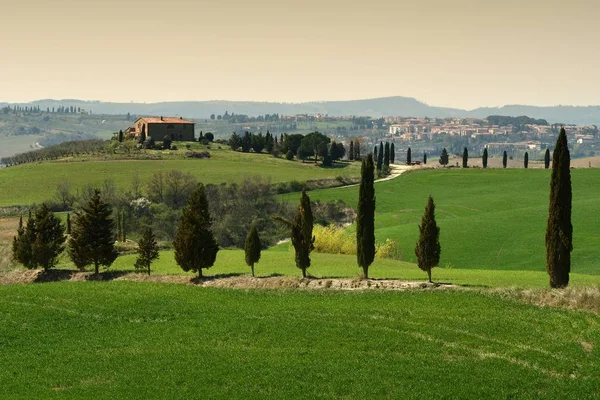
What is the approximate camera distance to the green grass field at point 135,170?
5871 inches

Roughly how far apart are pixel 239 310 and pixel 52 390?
50.2 ft

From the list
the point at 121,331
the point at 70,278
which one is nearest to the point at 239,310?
the point at 121,331

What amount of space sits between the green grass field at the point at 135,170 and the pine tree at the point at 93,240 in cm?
8479

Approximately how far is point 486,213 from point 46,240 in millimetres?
69405

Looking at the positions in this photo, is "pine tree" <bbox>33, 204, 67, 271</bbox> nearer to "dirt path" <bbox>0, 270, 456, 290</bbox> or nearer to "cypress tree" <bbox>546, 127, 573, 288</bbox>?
"dirt path" <bbox>0, 270, 456, 290</bbox>

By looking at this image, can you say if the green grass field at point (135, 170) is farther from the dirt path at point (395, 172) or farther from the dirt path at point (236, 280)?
the dirt path at point (236, 280)

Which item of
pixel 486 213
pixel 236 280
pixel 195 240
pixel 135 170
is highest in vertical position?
pixel 195 240

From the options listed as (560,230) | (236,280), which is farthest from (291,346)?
(560,230)

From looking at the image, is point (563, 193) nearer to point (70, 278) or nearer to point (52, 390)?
point (52, 390)

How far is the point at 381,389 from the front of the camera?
2812 centimetres

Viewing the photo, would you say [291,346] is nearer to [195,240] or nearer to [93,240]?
[195,240]

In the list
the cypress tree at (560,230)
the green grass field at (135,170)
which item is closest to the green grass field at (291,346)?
the cypress tree at (560,230)

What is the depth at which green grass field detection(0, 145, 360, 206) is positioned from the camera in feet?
489

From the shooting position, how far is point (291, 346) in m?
34.2
